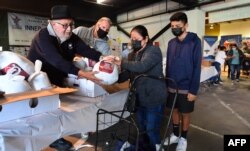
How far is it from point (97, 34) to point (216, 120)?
239cm

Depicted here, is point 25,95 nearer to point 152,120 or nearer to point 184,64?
point 152,120

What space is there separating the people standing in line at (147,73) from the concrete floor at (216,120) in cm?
71

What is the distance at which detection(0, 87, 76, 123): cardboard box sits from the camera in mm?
1123

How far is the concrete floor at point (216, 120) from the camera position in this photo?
105 inches

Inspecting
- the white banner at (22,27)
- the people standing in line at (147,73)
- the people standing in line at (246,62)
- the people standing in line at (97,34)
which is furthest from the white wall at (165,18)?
the people standing in line at (147,73)

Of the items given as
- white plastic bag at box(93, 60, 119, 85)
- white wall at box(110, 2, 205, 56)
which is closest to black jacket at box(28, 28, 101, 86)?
white plastic bag at box(93, 60, 119, 85)

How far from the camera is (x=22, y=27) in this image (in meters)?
7.70

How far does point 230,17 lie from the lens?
21.6ft

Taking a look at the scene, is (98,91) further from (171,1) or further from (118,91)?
(171,1)

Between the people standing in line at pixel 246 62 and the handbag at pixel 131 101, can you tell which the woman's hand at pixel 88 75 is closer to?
the handbag at pixel 131 101

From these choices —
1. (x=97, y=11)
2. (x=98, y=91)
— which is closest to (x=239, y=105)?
(x=98, y=91)

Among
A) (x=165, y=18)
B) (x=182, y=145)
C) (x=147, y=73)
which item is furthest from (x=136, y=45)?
(x=165, y=18)

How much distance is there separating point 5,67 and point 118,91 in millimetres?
922

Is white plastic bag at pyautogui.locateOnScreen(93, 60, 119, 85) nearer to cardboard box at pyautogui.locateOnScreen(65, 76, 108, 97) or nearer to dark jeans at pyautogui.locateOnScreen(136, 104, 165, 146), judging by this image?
cardboard box at pyautogui.locateOnScreen(65, 76, 108, 97)
